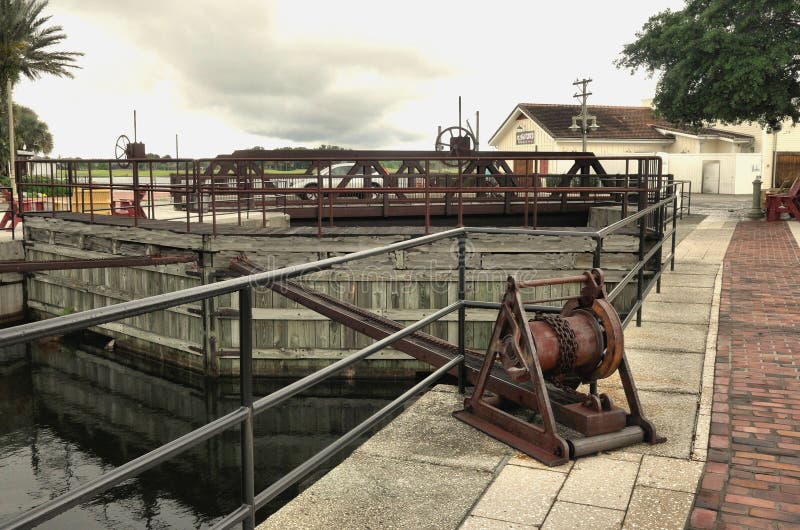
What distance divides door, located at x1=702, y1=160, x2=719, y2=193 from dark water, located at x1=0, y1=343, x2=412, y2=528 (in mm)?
38520

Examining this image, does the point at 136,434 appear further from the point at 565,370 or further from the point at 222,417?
the point at 222,417

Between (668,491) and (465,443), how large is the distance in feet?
3.50

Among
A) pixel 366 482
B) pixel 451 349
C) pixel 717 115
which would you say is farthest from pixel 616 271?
pixel 717 115

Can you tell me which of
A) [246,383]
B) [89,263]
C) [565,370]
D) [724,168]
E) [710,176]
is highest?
[724,168]

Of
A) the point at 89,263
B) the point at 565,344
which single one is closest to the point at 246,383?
the point at 565,344

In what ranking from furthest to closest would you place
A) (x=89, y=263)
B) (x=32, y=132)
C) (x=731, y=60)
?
1. (x=32, y=132)
2. (x=731, y=60)
3. (x=89, y=263)

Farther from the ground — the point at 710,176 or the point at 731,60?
the point at 731,60

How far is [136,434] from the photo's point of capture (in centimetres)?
1116

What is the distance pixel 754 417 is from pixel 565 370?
1505mm

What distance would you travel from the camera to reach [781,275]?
36.3 ft

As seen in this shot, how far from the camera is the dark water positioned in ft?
28.5

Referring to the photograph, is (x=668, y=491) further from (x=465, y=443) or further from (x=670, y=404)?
(x=670, y=404)

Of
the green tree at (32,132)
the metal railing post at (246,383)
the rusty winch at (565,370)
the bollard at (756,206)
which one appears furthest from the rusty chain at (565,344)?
the green tree at (32,132)

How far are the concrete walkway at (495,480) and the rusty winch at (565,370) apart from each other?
0.32 feet
